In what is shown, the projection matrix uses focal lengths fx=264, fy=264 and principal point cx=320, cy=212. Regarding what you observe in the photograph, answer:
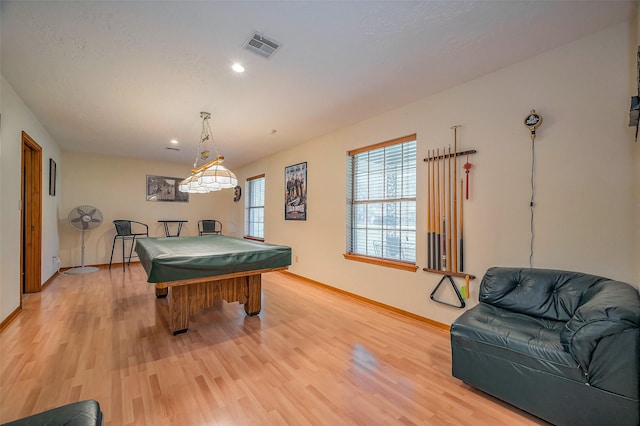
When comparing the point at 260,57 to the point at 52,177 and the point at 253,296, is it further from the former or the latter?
the point at 52,177

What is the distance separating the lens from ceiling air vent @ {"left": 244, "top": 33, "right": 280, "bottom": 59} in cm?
200

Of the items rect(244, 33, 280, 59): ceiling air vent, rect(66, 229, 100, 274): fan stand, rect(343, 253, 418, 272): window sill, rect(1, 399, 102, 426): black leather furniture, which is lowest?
rect(66, 229, 100, 274): fan stand

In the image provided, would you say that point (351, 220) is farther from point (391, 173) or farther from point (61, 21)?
point (61, 21)

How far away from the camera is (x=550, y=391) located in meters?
1.47

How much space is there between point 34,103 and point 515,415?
551cm

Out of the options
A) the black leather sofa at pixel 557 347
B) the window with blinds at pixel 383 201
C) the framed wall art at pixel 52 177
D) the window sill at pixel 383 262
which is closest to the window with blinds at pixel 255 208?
the window with blinds at pixel 383 201

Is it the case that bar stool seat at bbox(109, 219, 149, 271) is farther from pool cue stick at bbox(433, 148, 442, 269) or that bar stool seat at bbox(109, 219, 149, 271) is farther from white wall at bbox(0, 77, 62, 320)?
pool cue stick at bbox(433, 148, 442, 269)

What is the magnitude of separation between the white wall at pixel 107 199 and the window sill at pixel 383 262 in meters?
5.19

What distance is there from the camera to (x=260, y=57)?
2244mm

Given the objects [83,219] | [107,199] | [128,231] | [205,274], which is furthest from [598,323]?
[107,199]

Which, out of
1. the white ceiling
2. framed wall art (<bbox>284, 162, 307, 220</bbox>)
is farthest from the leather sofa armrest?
framed wall art (<bbox>284, 162, 307, 220</bbox>)

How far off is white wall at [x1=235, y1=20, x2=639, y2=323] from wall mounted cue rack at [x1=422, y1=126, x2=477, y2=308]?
0.08m

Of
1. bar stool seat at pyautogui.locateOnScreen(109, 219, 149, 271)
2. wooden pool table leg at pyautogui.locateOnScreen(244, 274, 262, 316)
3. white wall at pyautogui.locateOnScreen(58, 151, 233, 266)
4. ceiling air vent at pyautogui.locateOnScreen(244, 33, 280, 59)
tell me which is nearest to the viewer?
ceiling air vent at pyautogui.locateOnScreen(244, 33, 280, 59)

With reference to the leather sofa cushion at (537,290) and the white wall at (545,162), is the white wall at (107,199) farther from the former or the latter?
the leather sofa cushion at (537,290)
